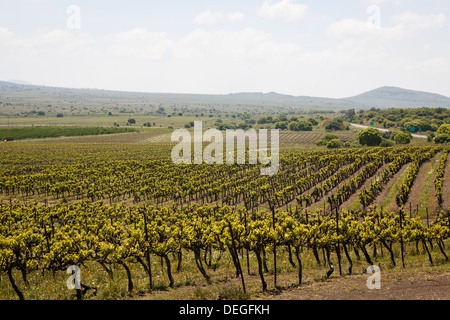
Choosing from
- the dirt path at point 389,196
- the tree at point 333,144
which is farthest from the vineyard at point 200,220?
the tree at point 333,144

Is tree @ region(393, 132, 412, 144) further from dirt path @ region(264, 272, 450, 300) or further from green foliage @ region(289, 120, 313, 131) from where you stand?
dirt path @ region(264, 272, 450, 300)

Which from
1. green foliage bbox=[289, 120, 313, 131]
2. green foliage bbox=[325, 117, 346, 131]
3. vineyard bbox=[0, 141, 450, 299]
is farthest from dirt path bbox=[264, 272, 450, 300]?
green foliage bbox=[289, 120, 313, 131]

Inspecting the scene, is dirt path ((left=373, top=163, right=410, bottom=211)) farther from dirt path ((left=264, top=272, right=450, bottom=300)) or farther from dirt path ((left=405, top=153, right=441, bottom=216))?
dirt path ((left=264, top=272, right=450, bottom=300))

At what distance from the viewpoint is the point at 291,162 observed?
7319 centimetres

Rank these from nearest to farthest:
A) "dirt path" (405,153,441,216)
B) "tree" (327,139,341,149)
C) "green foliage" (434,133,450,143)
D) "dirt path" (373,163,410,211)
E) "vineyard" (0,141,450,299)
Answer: "vineyard" (0,141,450,299)
"dirt path" (405,153,441,216)
"dirt path" (373,163,410,211)
"green foliage" (434,133,450,143)
"tree" (327,139,341,149)

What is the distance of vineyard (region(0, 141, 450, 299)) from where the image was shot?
631 inches

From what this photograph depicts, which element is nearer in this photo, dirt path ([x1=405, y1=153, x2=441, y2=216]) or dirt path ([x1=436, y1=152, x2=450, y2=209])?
dirt path ([x1=436, y1=152, x2=450, y2=209])

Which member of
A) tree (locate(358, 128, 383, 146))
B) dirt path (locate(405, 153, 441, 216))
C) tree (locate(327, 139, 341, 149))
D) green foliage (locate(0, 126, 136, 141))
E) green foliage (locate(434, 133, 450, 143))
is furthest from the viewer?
green foliage (locate(0, 126, 136, 141))

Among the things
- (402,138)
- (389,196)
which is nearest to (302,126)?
(402,138)

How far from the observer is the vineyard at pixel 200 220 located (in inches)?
631

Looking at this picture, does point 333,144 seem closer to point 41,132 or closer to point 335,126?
point 335,126

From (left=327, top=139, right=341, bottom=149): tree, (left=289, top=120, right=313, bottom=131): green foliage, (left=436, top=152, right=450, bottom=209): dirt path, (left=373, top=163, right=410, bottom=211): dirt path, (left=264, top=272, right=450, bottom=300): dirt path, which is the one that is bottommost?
(left=373, top=163, right=410, bottom=211): dirt path

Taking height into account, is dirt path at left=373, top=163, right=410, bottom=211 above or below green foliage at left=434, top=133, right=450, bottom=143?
below
